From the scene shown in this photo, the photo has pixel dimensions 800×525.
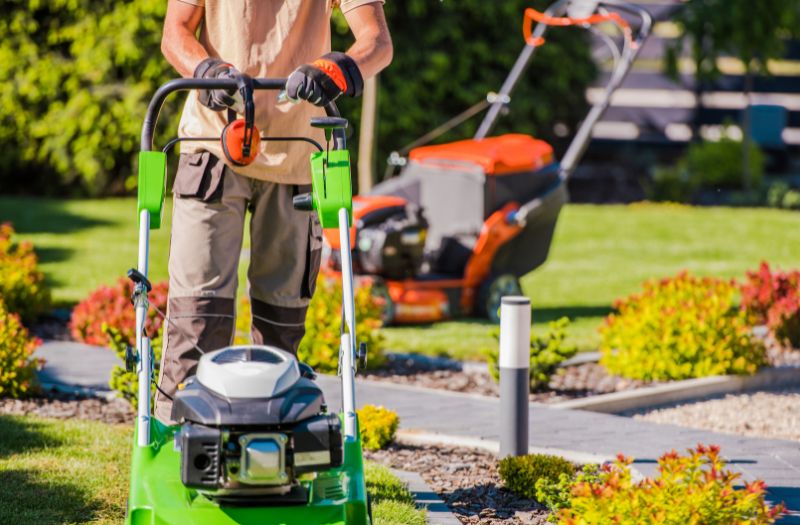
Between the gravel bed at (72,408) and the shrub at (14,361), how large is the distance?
0.06 metres

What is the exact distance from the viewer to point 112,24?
15695 mm

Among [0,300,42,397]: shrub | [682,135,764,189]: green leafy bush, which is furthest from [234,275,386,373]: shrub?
[682,135,764,189]: green leafy bush

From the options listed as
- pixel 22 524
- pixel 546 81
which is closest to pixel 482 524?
pixel 22 524

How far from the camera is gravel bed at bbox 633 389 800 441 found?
6.06m

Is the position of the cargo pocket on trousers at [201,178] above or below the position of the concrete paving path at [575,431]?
above

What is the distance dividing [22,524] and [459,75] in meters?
13.3

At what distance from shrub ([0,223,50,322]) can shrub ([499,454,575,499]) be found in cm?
435

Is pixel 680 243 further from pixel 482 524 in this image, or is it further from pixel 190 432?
pixel 190 432

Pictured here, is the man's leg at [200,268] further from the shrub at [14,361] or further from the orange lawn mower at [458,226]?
the orange lawn mower at [458,226]

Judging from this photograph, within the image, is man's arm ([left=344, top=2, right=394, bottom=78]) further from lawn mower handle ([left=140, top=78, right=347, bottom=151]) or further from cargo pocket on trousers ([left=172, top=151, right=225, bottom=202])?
cargo pocket on trousers ([left=172, top=151, right=225, bottom=202])

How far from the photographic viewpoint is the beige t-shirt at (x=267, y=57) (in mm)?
3881

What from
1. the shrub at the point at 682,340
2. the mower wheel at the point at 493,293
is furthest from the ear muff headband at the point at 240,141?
the mower wheel at the point at 493,293

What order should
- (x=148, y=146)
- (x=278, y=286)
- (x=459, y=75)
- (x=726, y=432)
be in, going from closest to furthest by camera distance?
(x=148, y=146), (x=278, y=286), (x=726, y=432), (x=459, y=75)

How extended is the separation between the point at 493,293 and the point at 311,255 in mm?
5028
